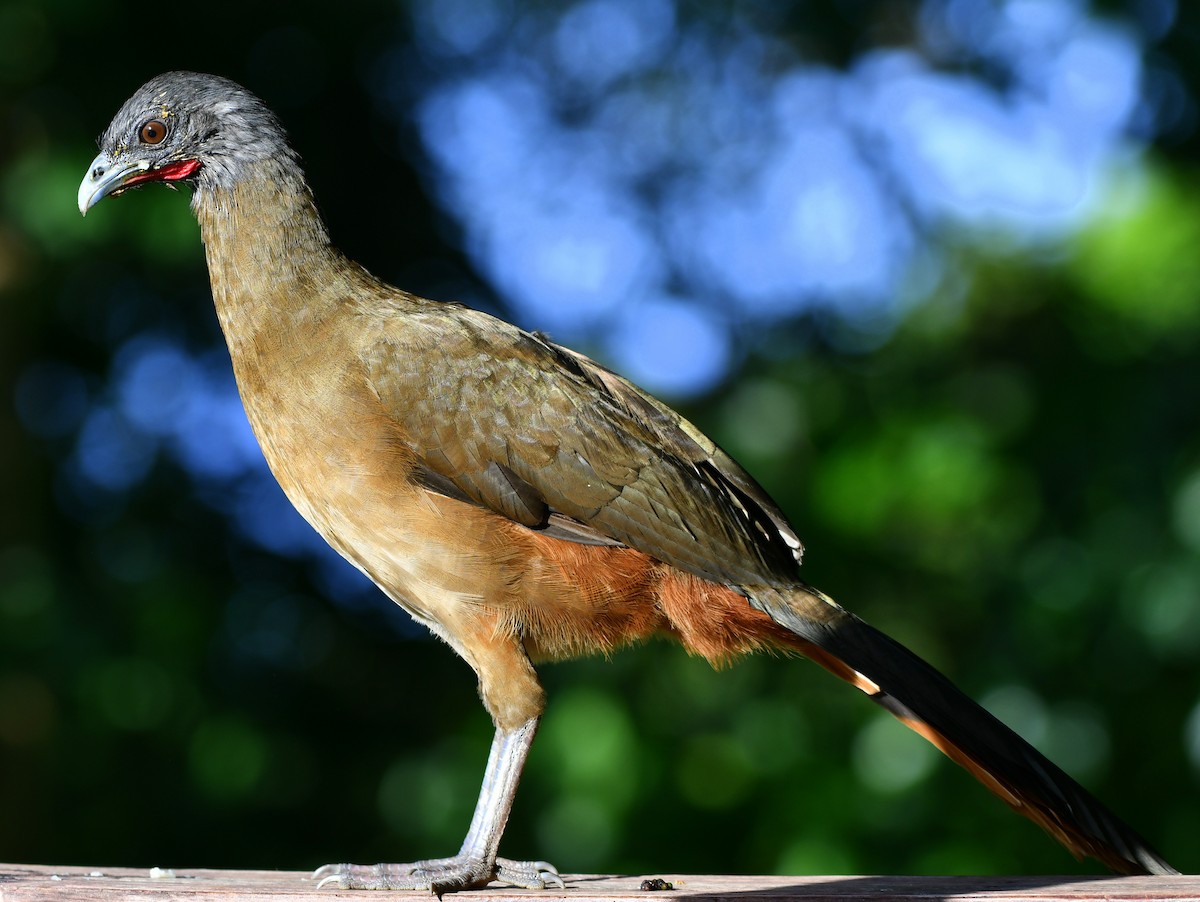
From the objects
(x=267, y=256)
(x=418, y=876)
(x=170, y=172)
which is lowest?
(x=418, y=876)

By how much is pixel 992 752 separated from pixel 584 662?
3240 millimetres

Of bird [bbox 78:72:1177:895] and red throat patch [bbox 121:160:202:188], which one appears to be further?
red throat patch [bbox 121:160:202:188]

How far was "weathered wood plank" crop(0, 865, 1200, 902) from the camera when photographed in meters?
2.54

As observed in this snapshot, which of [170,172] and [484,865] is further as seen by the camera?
[170,172]

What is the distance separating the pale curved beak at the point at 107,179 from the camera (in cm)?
340

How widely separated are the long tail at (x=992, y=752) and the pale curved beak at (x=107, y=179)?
218 centimetres

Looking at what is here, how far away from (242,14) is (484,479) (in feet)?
12.7

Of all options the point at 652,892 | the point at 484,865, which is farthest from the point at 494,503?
the point at 652,892

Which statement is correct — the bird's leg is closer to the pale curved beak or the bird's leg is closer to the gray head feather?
the gray head feather

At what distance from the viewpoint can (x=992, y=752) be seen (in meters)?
2.89

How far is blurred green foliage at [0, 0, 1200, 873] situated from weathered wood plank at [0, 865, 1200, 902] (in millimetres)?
2187

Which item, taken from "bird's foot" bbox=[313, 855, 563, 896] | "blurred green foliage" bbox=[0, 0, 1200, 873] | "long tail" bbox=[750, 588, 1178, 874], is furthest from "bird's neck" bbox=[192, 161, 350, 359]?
"blurred green foliage" bbox=[0, 0, 1200, 873]

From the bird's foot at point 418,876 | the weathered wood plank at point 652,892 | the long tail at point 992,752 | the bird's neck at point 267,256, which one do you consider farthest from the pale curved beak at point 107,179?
the long tail at point 992,752

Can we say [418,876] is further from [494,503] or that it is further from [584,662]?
[584,662]
